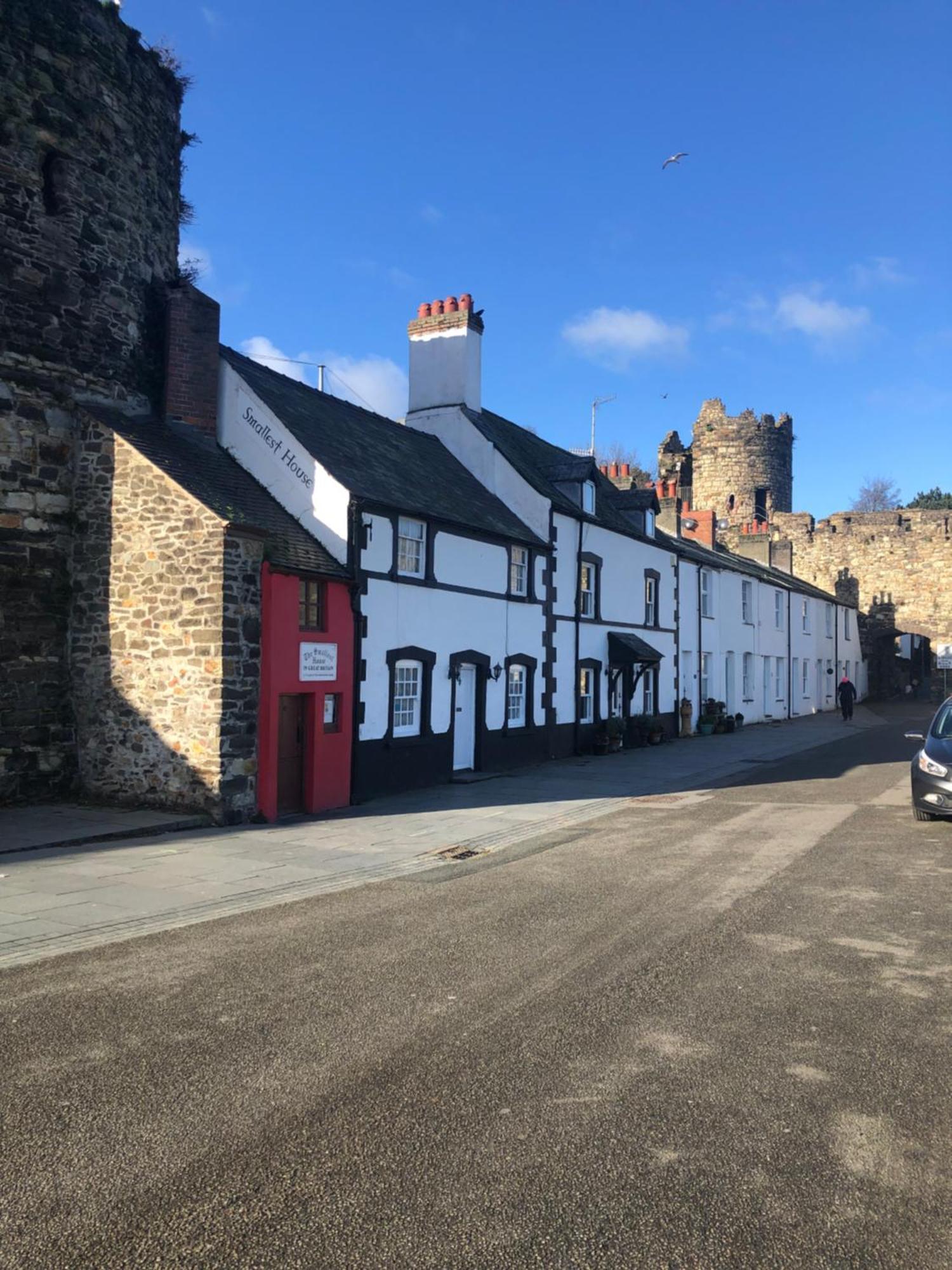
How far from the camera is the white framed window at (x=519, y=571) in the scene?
21.8 metres

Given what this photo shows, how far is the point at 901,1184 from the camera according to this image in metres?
4.01

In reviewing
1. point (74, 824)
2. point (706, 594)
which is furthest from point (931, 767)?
point (706, 594)

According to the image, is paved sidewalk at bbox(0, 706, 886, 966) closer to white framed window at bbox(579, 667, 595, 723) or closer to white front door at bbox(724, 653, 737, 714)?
white framed window at bbox(579, 667, 595, 723)

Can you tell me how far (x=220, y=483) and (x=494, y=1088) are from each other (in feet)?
41.1

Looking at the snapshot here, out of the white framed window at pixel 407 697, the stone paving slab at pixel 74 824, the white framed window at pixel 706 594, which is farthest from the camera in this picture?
the white framed window at pixel 706 594

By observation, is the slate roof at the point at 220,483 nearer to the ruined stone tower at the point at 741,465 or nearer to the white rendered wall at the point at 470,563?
the white rendered wall at the point at 470,563

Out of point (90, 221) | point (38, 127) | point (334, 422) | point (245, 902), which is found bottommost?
point (245, 902)

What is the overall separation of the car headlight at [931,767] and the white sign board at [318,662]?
9009 millimetres

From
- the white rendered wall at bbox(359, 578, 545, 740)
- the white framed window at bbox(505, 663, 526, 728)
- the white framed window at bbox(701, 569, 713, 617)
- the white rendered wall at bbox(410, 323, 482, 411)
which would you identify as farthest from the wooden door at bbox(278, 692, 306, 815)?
the white framed window at bbox(701, 569, 713, 617)

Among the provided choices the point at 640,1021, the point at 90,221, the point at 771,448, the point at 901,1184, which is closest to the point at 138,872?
the point at 640,1021

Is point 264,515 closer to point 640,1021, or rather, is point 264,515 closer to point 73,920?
point 73,920

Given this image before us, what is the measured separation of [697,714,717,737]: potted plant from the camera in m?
32.3

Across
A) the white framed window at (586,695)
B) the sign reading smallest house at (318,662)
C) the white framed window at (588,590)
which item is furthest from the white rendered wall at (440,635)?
the white framed window at (588,590)

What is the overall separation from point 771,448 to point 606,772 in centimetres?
4644
